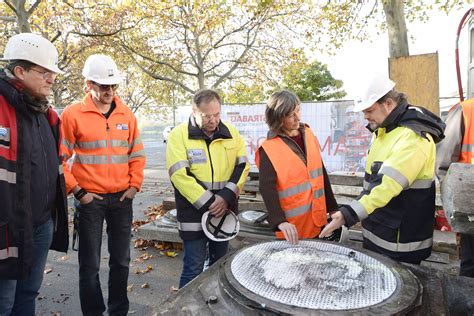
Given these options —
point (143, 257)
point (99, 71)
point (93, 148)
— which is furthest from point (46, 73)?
point (143, 257)

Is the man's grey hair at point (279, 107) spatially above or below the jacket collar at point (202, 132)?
above

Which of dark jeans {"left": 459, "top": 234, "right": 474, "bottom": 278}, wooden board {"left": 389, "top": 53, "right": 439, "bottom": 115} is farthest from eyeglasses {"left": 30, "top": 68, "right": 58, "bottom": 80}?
wooden board {"left": 389, "top": 53, "right": 439, "bottom": 115}

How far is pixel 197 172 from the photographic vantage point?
9.14 ft

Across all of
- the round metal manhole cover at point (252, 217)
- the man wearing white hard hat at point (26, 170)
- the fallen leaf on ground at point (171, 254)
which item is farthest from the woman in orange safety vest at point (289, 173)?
the fallen leaf on ground at point (171, 254)

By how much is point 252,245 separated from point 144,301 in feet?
6.56

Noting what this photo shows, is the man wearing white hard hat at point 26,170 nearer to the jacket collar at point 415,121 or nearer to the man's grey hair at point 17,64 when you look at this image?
the man's grey hair at point 17,64

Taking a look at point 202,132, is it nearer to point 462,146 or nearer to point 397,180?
point 397,180

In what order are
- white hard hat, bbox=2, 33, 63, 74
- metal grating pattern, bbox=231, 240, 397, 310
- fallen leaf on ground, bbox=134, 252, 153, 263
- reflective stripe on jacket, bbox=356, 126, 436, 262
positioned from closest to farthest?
metal grating pattern, bbox=231, 240, 397, 310, reflective stripe on jacket, bbox=356, 126, 436, 262, white hard hat, bbox=2, 33, 63, 74, fallen leaf on ground, bbox=134, 252, 153, 263

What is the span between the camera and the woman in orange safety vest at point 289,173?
94.7 inches

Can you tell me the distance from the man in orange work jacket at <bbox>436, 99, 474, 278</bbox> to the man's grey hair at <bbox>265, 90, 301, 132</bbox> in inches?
43.1

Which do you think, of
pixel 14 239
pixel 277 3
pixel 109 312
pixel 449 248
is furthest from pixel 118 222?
pixel 277 3

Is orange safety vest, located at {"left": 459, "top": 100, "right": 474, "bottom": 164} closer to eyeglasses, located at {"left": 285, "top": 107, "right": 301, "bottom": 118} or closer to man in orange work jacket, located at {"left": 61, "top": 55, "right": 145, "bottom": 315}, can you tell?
eyeglasses, located at {"left": 285, "top": 107, "right": 301, "bottom": 118}

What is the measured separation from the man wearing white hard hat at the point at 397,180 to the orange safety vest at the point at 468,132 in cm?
45

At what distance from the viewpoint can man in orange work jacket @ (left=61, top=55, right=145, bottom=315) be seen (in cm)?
276
